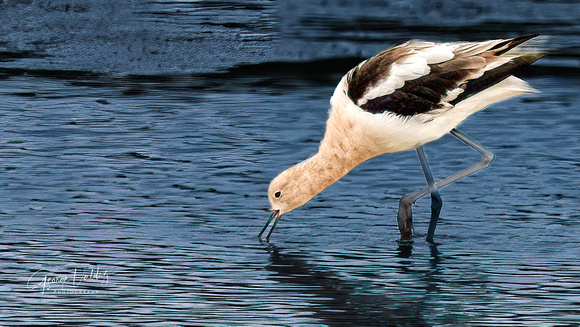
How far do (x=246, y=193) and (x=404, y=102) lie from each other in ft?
5.45

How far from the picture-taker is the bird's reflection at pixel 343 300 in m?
5.40

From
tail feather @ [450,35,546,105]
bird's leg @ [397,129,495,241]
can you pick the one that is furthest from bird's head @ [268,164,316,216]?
tail feather @ [450,35,546,105]

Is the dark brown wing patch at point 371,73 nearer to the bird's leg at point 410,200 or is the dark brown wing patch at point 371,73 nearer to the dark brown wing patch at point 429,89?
the dark brown wing patch at point 429,89

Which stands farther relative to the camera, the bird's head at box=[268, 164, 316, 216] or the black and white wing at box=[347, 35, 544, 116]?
the bird's head at box=[268, 164, 316, 216]

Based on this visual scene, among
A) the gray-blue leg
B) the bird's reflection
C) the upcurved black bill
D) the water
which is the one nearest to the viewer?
the bird's reflection

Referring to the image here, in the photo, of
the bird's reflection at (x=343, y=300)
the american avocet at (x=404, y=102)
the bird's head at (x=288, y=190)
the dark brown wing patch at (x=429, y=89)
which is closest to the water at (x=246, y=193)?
the bird's reflection at (x=343, y=300)

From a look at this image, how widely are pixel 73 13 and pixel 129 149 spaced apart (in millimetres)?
5378

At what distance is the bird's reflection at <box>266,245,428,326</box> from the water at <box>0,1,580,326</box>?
0.06 ft

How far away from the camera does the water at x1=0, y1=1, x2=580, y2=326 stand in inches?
227

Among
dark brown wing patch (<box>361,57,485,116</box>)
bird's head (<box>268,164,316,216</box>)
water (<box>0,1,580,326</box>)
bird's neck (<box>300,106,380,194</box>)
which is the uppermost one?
dark brown wing patch (<box>361,57,485,116</box>)

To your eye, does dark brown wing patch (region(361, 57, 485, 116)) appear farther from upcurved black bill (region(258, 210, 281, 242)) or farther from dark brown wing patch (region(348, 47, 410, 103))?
upcurved black bill (region(258, 210, 281, 242))

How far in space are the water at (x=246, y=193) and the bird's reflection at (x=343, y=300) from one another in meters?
0.02

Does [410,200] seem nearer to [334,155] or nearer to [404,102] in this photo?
[334,155]

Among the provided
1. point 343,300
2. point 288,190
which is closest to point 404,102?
point 288,190
